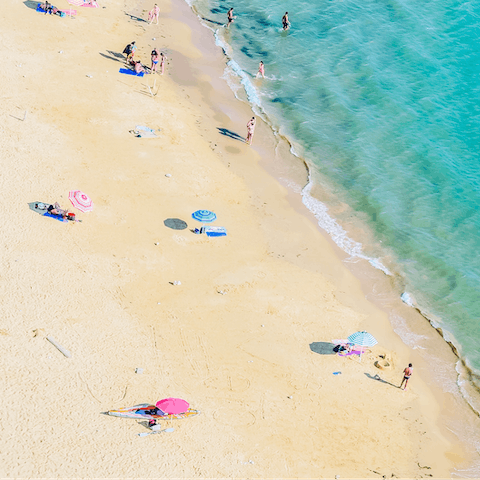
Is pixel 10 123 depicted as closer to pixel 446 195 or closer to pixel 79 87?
pixel 79 87

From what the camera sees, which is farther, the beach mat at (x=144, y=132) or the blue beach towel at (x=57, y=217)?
the beach mat at (x=144, y=132)

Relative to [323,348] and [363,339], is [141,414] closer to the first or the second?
[323,348]

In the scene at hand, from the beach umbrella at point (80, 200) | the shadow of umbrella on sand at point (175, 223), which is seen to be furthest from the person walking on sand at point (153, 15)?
the shadow of umbrella on sand at point (175, 223)

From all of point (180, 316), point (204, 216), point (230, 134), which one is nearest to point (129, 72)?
point (230, 134)

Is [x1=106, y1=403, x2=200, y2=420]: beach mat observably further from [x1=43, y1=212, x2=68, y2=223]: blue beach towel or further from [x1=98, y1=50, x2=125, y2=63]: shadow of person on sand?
[x1=98, y1=50, x2=125, y2=63]: shadow of person on sand

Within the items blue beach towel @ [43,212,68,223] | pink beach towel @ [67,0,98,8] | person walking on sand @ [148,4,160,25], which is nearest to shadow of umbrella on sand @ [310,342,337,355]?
blue beach towel @ [43,212,68,223]

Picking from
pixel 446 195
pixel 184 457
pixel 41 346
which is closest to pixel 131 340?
pixel 41 346

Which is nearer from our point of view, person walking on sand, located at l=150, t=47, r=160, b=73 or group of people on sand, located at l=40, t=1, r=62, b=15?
person walking on sand, located at l=150, t=47, r=160, b=73

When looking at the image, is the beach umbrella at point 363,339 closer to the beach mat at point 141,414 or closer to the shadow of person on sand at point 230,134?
the beach mat at point 141,414
